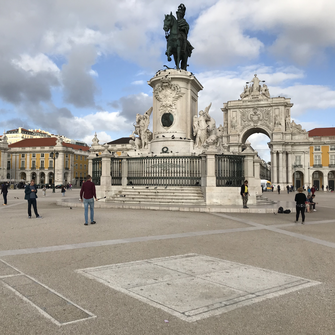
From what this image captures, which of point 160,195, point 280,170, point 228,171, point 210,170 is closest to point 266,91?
point 280,170

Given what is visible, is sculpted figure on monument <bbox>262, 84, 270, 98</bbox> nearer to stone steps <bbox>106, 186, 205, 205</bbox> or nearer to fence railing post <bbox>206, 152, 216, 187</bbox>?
stone steps <bbox>106, 186, 205, 205</bbox>

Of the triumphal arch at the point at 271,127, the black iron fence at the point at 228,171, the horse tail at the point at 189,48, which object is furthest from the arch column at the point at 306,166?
the black iron fence at the point at 228,171

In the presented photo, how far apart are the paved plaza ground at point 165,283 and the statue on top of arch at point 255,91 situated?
74.7 meters

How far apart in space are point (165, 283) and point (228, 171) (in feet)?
39.2

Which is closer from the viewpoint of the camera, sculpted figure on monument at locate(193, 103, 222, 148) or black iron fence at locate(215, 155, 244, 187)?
black iron fence at locate(215, 155, 244, 187)

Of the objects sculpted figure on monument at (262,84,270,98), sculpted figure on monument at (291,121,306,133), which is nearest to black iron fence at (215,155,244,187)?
sculpted figure on monument at (291,121,306,133)

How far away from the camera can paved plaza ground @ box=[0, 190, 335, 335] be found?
10.4ft

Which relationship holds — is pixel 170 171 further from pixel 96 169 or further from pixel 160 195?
pixel 96 169

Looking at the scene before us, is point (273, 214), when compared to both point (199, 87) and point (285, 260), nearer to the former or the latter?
point (285, 260)

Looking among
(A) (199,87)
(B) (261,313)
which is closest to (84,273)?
(B) (261,313)

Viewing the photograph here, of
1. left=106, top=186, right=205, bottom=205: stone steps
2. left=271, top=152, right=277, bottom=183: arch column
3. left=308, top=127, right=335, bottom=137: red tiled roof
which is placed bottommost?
left=106, top=186, right=205, bottom=205: stone steps

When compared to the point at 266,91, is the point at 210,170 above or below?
below

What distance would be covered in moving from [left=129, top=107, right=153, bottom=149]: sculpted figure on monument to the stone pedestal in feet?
2.96

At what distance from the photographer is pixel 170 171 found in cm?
1755
